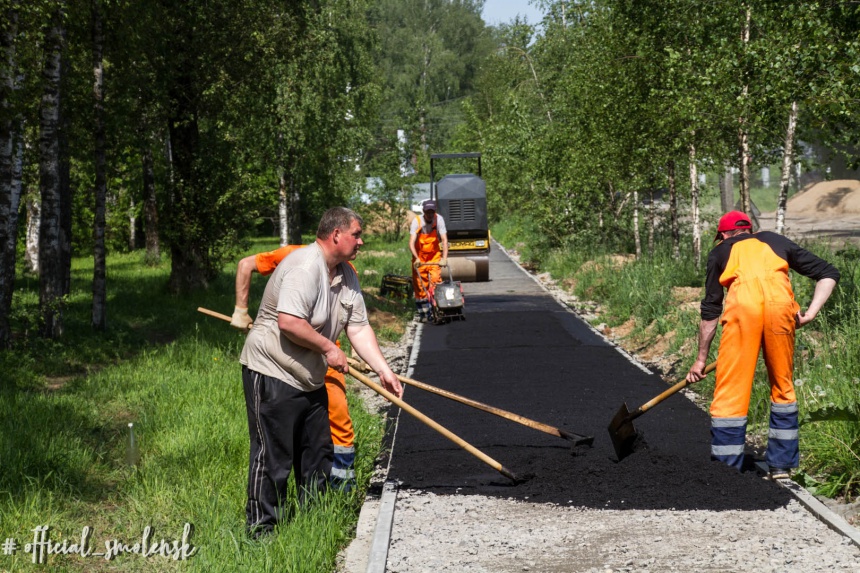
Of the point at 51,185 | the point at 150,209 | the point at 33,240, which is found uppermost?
the point at 51,185

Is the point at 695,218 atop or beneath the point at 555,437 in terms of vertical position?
atop

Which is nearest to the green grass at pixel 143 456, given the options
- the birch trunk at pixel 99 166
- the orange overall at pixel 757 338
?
the birch trunk at pixel 99 166

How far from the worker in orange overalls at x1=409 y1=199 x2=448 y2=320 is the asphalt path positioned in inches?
54.5

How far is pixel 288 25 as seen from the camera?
67.4 feet

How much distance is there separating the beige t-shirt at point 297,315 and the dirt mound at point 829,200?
164 feet

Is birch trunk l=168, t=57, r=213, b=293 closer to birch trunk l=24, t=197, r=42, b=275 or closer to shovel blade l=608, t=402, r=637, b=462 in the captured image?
birch trunk l=24, t=197, r=42, b=275

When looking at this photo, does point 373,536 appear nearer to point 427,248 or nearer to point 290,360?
point 290,360

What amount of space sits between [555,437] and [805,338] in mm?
3357

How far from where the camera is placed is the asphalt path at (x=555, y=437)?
21.6 feet

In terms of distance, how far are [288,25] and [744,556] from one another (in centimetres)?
1707

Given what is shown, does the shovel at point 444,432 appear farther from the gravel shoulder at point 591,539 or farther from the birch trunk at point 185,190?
the birch trunk at point 185,190

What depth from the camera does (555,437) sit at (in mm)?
8359

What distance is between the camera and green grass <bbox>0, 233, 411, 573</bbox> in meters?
5.54

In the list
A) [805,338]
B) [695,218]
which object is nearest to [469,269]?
[695,218]
